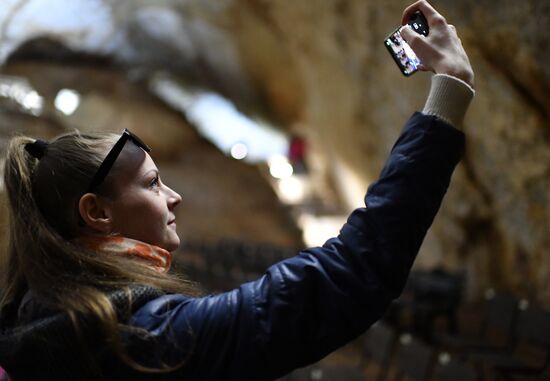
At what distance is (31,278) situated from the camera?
0.99m

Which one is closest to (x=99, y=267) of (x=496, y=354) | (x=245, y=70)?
(x=496, y=354)

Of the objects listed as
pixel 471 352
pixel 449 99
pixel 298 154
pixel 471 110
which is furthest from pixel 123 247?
pixel 298 154

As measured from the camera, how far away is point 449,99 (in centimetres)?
94

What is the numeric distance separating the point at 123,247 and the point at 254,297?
0.27 m

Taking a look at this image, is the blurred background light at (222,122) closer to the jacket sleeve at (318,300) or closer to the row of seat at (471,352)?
the row of seat at (471,352)

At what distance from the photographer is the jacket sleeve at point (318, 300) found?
877 millimetres

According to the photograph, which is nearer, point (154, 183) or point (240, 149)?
point (154, 183)

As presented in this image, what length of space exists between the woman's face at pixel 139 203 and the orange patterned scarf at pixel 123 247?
0.02m

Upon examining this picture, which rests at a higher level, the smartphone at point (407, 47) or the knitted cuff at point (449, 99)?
the smartphone at point (407, 47)

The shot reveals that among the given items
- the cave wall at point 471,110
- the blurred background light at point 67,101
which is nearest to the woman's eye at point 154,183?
the cave wall at point 471,110

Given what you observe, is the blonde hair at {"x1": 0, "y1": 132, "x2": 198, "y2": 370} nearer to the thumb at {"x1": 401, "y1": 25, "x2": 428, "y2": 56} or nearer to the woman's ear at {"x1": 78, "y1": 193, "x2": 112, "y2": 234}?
the woman's ear at {"x1": 78, "y1": 193, "x2": 112, "y2": 234}

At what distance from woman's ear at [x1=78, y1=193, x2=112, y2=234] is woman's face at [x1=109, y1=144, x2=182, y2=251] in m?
0.01

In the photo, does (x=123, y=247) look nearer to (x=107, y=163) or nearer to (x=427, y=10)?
(x=107, y=163)

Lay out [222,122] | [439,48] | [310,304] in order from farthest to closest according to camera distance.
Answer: [222,122]
[439,48]
[310,304]
